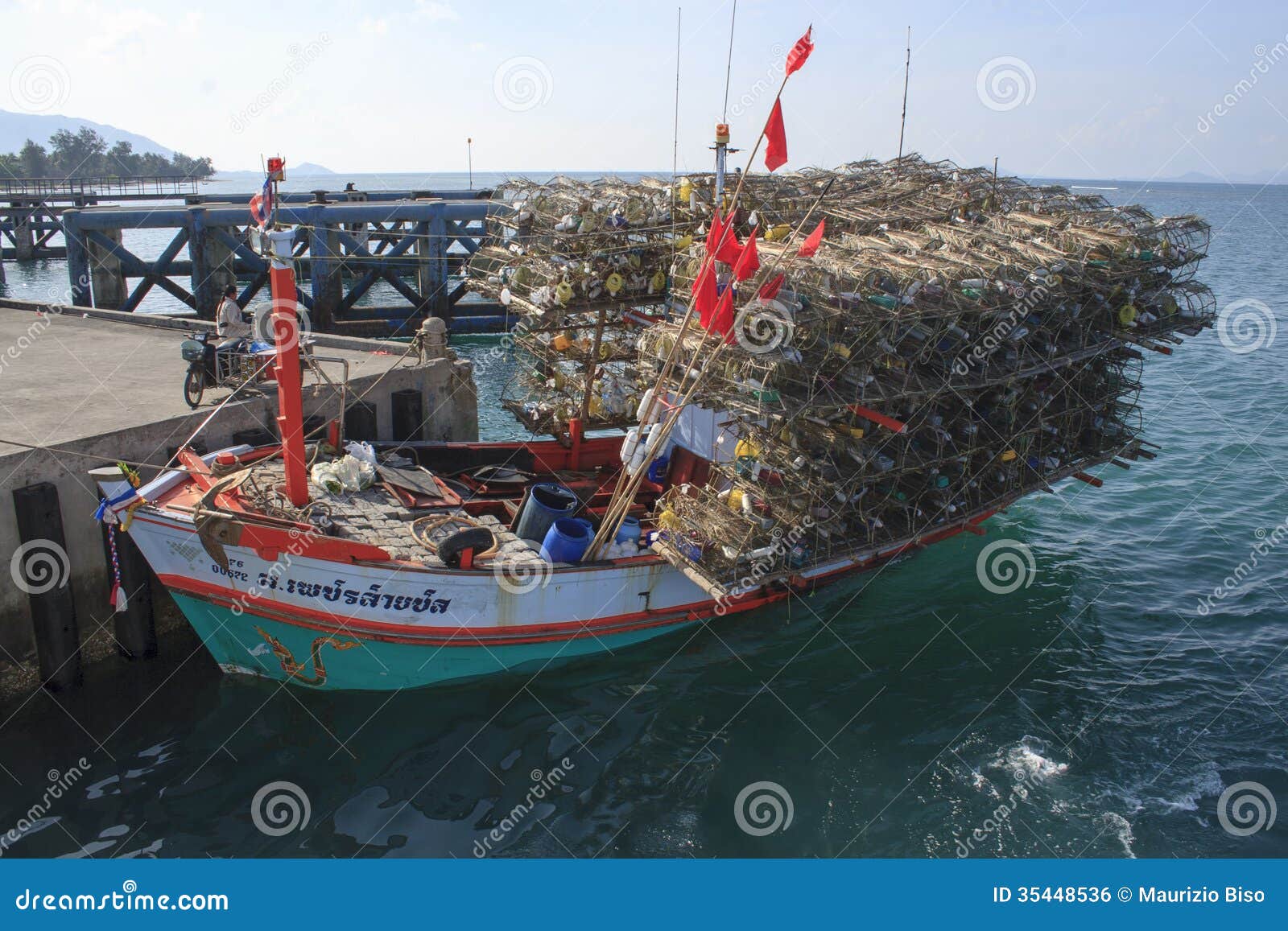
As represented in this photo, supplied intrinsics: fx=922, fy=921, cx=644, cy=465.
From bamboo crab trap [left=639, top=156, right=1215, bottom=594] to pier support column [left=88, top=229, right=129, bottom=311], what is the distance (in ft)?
92.5

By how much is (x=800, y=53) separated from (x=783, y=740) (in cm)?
816

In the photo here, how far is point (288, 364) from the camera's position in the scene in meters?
10.9

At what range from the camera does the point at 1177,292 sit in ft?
50.5

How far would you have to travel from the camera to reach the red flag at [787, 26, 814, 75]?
10.5 metres

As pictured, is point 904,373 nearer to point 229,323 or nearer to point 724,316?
point 724,316

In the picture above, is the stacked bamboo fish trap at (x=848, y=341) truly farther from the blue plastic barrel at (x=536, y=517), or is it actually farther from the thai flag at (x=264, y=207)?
the thai flag at (x=264, y=207)

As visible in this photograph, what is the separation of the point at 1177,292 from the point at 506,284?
444 inches

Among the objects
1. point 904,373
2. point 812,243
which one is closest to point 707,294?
point 812,243

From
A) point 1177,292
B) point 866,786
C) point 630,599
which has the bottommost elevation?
point 866,786

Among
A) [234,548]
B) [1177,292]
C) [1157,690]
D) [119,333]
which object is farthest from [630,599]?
[119,333]

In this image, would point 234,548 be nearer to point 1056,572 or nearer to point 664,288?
point 664,288

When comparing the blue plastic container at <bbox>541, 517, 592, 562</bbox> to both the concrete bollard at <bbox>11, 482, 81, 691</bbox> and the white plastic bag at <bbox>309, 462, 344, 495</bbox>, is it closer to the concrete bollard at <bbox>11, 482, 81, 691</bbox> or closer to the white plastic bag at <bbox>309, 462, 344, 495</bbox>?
the white plastic bag at <bbox>309, 462, 344, 495</bbox>

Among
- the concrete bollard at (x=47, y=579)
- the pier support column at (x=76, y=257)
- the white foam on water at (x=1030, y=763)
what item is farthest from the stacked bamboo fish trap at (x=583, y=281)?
the pier support column at (x=76, y=257)

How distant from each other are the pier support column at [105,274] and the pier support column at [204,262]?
3009 millimetres
